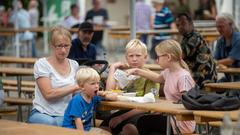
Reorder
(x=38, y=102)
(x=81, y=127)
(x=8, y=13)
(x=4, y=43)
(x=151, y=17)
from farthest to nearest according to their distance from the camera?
(x=8, y=13) → (x=4, y=43) → (x=151, y=17) → (x=38, y=102) → (x=81, y=127)

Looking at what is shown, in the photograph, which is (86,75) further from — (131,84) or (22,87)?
(22,87)

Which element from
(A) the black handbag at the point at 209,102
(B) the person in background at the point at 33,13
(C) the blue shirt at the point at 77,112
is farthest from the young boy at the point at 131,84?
(B) the person in background at the point at 33,13

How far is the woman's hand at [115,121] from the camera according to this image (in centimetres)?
871

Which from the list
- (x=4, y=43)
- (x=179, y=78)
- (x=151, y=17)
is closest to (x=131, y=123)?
(x=179, y=78)

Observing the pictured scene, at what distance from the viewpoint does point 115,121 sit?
8.73 metres

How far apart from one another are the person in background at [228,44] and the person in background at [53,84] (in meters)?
3.65

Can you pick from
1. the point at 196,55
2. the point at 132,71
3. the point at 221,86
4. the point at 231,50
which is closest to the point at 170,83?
the point at 132,71

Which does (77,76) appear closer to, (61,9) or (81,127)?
(81,127)

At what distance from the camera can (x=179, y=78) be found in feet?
26.7

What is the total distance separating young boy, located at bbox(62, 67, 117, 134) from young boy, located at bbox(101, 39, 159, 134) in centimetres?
69

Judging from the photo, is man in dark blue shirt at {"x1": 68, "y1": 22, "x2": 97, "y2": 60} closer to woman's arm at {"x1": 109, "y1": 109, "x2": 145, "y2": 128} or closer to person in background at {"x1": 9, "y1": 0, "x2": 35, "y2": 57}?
woman's arm at {"x1": 109, "y1": 109, "x2": 145, "y2": 128}

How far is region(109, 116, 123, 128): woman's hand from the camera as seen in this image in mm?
8711

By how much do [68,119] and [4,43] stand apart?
19488mm

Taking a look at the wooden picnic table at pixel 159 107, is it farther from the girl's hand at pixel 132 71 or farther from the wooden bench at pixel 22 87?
the wooden bench at pixel 22 87
